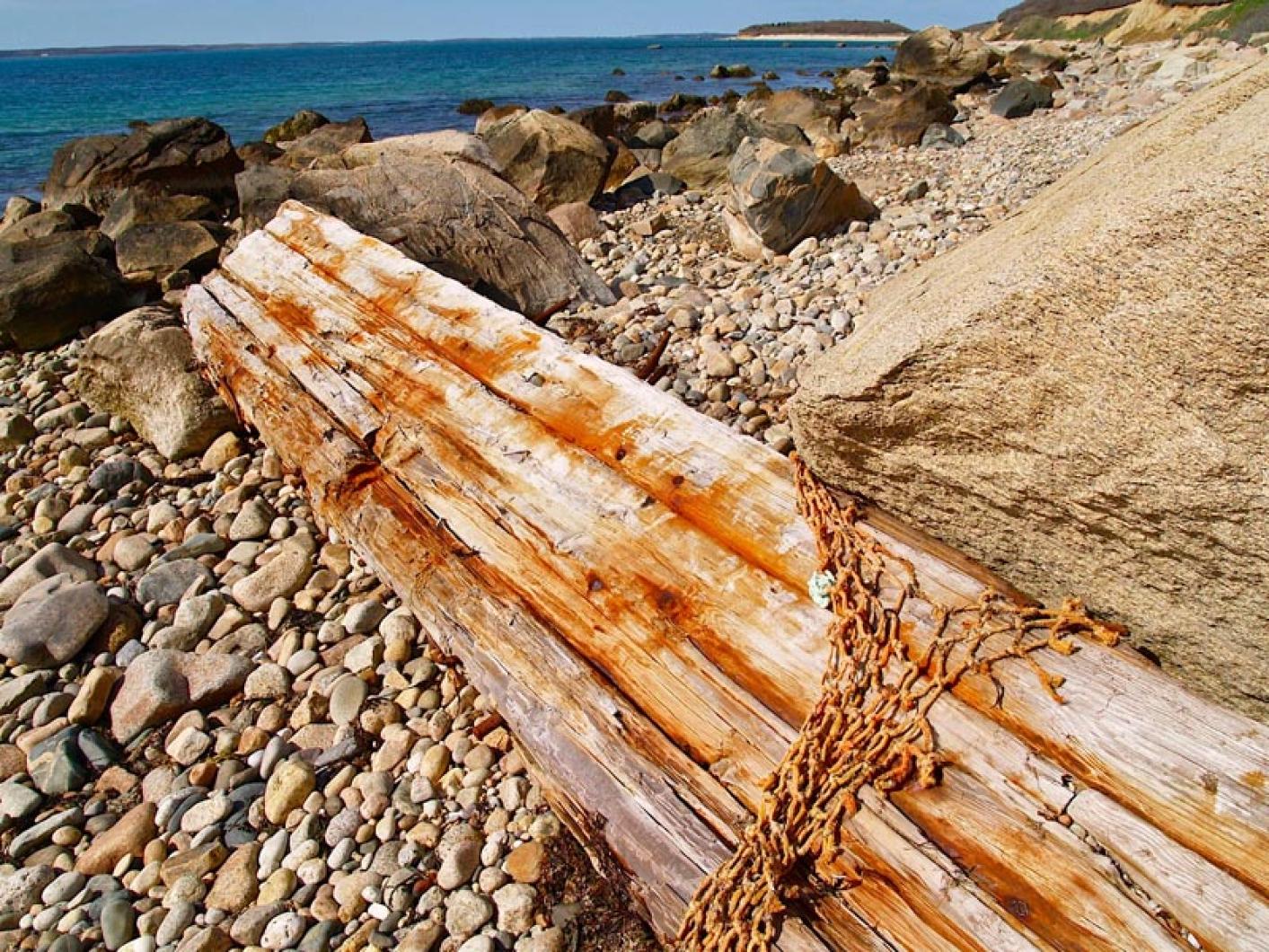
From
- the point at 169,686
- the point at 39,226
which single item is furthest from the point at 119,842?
the point at 39,226

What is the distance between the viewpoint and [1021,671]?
1.97 m

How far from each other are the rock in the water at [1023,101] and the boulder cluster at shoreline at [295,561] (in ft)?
21.2

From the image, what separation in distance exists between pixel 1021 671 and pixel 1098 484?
50 cm

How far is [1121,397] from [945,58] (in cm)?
2970

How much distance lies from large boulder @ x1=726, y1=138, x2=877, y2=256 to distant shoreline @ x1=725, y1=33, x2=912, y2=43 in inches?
5607

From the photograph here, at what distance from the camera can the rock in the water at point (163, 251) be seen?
311 inches

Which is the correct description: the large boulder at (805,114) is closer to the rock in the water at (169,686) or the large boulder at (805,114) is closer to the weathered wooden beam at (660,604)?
the weathered wooden beam at (660,604)

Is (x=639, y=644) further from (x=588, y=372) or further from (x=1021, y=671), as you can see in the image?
(x=588, y=372)

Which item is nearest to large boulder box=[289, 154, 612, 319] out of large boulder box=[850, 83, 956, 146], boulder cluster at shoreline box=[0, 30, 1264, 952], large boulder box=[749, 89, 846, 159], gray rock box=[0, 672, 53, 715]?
boulder cluster at shoreline box=[0, 30, 1264, 952]

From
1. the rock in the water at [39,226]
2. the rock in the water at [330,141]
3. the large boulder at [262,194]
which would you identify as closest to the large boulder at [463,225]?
the large boulder at [262,194]

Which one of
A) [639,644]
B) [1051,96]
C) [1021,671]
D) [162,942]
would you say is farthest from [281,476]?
[1051,96]

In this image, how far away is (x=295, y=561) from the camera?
4004mm

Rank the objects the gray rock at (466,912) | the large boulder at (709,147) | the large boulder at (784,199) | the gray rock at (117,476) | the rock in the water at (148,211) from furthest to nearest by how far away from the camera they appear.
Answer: the large boulder at (709,147) < the rock in the water at (148,211) < the large boulder at (784,199) < the gray rock at (117,476) < the gray rock at (466,912)

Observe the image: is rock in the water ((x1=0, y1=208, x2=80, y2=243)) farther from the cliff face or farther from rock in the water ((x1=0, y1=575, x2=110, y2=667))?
the cliff face
